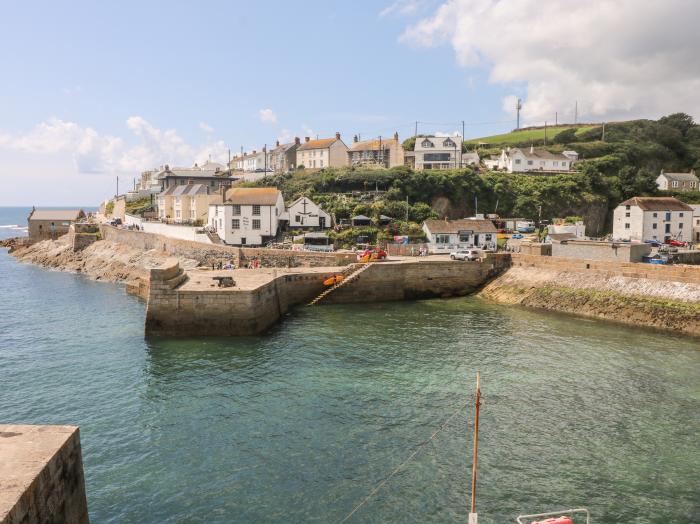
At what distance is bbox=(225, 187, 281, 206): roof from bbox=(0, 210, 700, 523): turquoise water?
83.2ft

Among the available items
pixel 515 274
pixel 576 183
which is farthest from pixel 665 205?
pixel 515 274

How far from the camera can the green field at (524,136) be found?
12056 centimetres

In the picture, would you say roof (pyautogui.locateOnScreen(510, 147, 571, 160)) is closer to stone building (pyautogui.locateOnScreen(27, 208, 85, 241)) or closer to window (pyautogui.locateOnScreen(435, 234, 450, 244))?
window (pyautogui.locateOnScreen(435, 234, 450, 244))

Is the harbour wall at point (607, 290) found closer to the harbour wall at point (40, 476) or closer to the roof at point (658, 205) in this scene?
the roof at point (658, 205)

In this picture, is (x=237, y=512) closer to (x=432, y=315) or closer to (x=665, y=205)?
(x=432, y=315)

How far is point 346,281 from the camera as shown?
41000 mm

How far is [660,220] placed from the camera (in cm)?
5950

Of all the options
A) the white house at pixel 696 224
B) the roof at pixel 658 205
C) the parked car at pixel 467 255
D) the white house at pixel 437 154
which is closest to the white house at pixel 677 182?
the white house at pixel 696 224

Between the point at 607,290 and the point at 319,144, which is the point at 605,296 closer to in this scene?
the point at 607,290

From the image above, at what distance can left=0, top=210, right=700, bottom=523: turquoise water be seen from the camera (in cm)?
1452

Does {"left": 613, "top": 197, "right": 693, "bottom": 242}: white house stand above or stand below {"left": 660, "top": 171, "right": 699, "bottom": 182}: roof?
below

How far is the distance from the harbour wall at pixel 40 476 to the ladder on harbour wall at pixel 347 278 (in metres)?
28.6

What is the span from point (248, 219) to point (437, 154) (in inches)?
1694

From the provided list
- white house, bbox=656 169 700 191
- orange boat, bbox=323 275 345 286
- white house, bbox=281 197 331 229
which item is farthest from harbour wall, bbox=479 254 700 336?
white house, bbox=656 169 700 191
